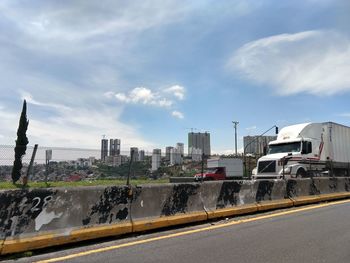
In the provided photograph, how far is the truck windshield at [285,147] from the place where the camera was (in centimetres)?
2414

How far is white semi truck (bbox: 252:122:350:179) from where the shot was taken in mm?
23609

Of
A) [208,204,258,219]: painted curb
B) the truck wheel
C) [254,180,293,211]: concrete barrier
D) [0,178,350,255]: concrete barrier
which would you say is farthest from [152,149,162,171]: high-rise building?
the truck wheel

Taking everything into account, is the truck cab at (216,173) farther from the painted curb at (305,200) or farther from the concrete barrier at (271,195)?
the concrete barrier at (271,195)

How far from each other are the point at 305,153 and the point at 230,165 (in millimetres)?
21109

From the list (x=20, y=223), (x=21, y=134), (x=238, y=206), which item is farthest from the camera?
(x=21, y=134)

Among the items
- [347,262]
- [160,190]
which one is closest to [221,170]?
[160,190]

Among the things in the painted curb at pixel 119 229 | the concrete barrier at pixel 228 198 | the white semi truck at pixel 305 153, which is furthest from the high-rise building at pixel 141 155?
the white semi truck at pixel 305 153

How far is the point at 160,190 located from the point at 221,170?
115 feet

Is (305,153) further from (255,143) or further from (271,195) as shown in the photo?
(255,143)

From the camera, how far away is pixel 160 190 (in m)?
9.09

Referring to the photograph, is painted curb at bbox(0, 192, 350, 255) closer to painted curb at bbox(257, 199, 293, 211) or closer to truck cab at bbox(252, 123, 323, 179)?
painted curb at bbox(257, 199, 293, 211)

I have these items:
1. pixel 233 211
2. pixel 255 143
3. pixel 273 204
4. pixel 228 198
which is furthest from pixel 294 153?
pixel 255 143

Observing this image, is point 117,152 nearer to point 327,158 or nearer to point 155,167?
point 155,167

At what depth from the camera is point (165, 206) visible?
29.8ft
